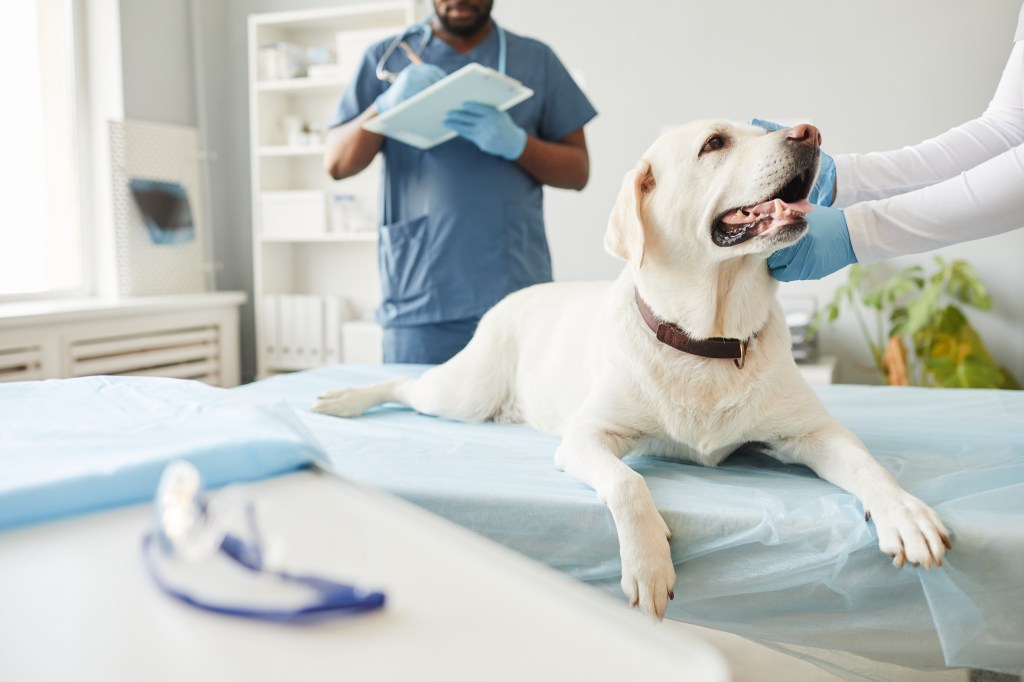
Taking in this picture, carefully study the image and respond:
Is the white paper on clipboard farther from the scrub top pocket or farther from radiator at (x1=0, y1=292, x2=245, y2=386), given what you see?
radiator at (x1=0, y1=292, x2=245, y2=386)

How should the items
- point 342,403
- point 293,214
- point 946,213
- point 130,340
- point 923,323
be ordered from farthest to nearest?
point 293,214 < point 130,340 < point 923,323 < point 342,403 < point 946,213

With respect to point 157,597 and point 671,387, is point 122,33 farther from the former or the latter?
point 157,597

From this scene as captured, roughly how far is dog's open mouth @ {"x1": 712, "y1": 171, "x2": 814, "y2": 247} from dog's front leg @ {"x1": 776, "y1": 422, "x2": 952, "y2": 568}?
32 cm

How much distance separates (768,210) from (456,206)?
1176 mm

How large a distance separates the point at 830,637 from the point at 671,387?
410 mm

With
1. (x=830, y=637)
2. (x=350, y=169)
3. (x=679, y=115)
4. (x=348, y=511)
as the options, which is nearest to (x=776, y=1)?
(x=679, y=115)

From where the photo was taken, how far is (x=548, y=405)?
60.6 inches

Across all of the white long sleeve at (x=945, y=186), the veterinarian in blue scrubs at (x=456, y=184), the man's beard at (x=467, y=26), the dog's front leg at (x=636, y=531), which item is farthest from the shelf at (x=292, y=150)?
the dog's front leg at (x=636, y=531)

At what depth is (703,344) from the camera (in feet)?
3.99

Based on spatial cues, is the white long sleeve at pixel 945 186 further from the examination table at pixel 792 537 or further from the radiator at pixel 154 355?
the radiator at pixel 154 355

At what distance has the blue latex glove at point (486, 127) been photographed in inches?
76.0

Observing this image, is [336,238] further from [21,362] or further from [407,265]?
[407,265]

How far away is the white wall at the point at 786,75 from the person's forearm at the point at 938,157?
2.07m

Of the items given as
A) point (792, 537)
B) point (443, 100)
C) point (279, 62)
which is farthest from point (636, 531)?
point (279, 62)
